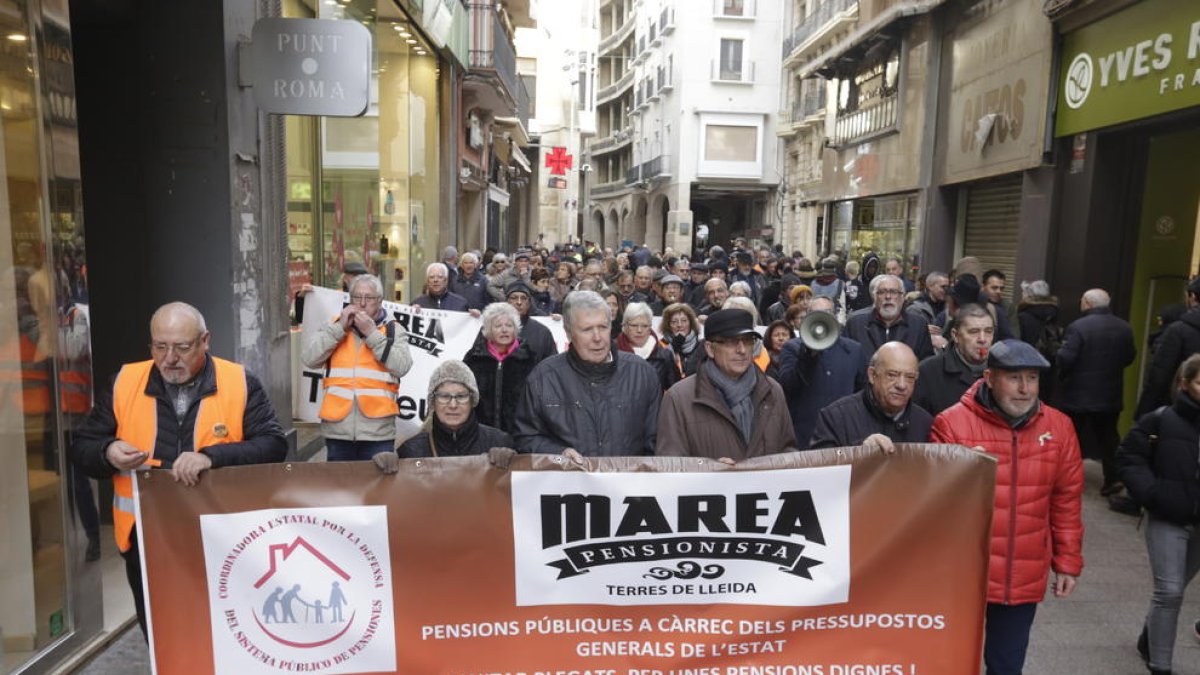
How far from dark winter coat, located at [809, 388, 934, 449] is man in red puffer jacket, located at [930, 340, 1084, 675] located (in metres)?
0.22

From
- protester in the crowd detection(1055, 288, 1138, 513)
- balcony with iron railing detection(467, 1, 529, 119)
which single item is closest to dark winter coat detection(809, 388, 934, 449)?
protester in the crowd detection(1055, 288, 1138, 513)

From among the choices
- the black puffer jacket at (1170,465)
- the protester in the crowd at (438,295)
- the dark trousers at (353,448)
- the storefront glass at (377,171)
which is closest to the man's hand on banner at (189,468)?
the dark trousers at (353,448)

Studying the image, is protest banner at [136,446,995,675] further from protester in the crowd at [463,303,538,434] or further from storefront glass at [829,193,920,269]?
storefront glass at [829,193,920,269]

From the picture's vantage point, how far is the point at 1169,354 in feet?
21.9

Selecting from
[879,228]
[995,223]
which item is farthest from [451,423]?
[879,228]

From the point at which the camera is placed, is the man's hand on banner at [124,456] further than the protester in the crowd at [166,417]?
No

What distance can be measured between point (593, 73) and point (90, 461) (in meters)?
58.4

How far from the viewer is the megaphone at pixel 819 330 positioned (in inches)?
229

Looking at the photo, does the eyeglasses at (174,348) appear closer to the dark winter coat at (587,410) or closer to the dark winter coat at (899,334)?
the dark winter coat at (587,410)

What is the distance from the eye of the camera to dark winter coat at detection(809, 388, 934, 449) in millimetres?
4008

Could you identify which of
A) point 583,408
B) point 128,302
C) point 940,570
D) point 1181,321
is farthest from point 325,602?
point 1181,321

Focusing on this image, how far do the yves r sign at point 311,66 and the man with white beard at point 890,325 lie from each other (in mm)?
4024

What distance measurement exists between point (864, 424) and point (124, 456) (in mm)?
3019

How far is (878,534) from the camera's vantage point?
11.9 ft
